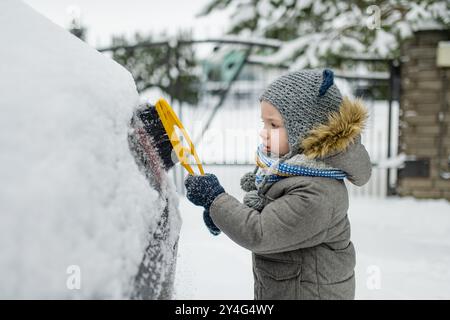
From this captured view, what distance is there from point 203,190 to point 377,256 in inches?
101

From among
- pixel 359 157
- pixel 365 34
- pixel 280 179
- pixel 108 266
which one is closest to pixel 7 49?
pixel 108 266

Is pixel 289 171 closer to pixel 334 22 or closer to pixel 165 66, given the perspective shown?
pixel 334 22

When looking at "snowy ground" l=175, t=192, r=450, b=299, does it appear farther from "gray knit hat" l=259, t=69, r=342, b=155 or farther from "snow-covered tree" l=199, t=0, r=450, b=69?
"snow-covered tree" l=199, t=0, r=450, b=69

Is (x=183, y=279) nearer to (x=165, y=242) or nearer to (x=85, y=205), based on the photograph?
(x=165, y=242)

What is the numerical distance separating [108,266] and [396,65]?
537 centimetres

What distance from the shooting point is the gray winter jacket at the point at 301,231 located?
46.3 inches

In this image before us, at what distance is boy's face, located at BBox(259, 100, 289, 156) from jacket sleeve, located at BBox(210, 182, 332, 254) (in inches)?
8.1

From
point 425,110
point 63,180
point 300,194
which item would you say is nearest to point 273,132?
point 300,194

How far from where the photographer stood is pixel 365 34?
5.07 metres

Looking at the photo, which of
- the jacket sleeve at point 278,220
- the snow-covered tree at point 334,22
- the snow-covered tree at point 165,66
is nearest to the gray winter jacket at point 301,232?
the jacket sleeve at point 278,220

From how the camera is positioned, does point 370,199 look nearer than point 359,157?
No

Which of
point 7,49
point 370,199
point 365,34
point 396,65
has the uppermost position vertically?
point 365,34

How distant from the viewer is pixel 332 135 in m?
1.27

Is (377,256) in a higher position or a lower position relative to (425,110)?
lower
